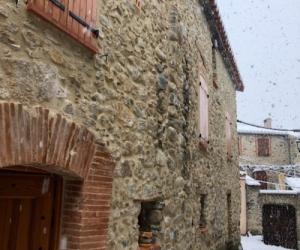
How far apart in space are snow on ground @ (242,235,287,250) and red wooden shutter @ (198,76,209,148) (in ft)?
32.1

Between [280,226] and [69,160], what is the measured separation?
19.7m

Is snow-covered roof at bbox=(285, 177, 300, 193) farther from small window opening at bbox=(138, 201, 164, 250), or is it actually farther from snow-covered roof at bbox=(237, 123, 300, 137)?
small window opening at bbox=(138, 201, 164, 250)

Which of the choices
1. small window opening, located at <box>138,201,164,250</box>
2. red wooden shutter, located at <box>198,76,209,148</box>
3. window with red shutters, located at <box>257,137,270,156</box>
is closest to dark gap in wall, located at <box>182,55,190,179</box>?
red wooden shutter, located at <box>198,76,209,148</box>

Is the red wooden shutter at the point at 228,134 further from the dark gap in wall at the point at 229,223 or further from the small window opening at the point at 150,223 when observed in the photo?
the small window opening at the point at 150,223

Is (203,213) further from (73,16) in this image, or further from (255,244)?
(255,244)

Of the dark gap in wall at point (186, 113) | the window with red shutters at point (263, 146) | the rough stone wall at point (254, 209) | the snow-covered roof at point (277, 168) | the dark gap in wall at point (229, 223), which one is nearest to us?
the dark gap in wall at point (186, 113)

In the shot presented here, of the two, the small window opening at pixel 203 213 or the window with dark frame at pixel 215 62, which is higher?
the window with dark frame at pixel 215 62

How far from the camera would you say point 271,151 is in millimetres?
31219

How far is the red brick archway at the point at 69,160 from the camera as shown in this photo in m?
2.52

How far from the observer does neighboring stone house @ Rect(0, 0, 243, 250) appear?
270 cm

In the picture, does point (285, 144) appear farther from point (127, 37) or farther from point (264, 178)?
point (127, 37)

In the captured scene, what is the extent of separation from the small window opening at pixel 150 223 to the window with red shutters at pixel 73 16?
2245mm

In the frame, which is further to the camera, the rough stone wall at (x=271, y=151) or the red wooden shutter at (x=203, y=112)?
the rough stone wall at (x=271, y=151)

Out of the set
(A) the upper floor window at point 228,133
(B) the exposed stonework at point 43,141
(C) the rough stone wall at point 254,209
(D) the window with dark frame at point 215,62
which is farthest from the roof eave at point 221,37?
(C) the rough stone wall at point 254,209
